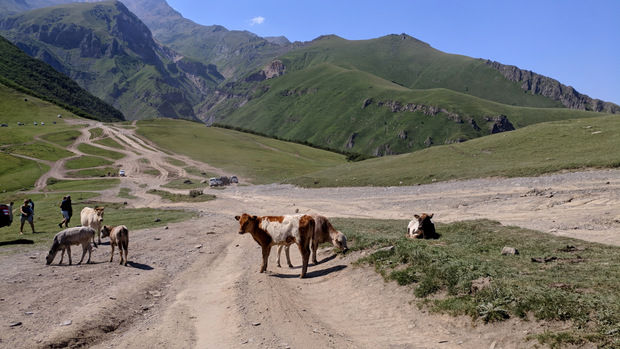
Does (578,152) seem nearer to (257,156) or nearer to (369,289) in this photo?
(369,289)

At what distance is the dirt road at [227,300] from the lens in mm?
9352

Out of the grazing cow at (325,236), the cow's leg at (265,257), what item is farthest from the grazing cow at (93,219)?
the grazing cow at (325,236)

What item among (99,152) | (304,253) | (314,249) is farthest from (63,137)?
(304,253)

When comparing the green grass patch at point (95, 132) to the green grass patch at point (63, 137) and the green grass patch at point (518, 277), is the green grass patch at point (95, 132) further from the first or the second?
the green grass patch at point (518, 277)

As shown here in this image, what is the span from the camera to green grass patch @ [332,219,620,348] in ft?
25.4

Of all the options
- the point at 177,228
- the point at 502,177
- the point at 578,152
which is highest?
the point at 578,152

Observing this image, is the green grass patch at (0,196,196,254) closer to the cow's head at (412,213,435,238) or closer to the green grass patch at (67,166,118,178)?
the cow's head at (412,213,435,238)

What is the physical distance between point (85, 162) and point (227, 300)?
99.3m

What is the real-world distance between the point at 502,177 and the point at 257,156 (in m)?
78.0

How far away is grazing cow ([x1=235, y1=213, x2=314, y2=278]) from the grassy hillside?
110ft

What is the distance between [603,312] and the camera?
7.47m

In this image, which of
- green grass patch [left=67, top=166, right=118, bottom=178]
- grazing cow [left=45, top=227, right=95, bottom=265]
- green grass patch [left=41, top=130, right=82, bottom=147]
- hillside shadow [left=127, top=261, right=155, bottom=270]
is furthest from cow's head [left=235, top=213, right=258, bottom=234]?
green grass patch [left=41, top=130, right=82, bottom=147]

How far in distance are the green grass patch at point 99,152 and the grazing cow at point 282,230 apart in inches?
3977

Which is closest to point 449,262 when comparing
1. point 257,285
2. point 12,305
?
point 257,285
